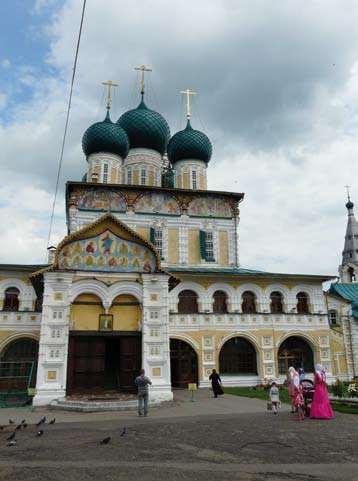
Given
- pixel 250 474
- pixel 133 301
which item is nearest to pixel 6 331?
pixel 133 301

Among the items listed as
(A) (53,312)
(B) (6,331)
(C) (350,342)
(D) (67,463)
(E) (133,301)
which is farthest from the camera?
(C) (350,342)

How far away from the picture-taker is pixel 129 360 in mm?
14992

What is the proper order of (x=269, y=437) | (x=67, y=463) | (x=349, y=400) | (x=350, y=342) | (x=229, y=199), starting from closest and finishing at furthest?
(x=67, y=463), (x=269, y=437), (x=349, y=400), (x=350, y=342), (x=229, y=199)

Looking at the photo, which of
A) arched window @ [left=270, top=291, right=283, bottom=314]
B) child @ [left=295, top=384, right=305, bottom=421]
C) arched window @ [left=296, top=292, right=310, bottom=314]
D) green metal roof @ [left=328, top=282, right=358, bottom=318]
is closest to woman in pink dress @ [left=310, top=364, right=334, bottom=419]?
child @ [left=295, top=384, right=305, bottom=421]

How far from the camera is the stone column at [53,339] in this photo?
1369 cm

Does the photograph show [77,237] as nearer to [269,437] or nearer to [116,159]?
[269,437]

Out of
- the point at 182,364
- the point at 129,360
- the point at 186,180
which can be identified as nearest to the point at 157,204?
the point at 186,180

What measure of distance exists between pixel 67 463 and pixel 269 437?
149 inches

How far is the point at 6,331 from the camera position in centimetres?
1959

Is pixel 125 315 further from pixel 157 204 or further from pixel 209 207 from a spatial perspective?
pixel 209 207

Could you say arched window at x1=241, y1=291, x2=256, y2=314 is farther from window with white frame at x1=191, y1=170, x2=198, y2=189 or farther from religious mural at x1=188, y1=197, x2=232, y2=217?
window with white frame at x1=191, y1=170, x2=198, y2=189

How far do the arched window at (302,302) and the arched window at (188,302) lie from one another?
5930mm

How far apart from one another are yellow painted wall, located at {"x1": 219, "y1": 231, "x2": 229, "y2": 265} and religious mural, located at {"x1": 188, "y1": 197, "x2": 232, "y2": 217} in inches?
54.2

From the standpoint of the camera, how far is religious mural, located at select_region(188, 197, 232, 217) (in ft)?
87.8
